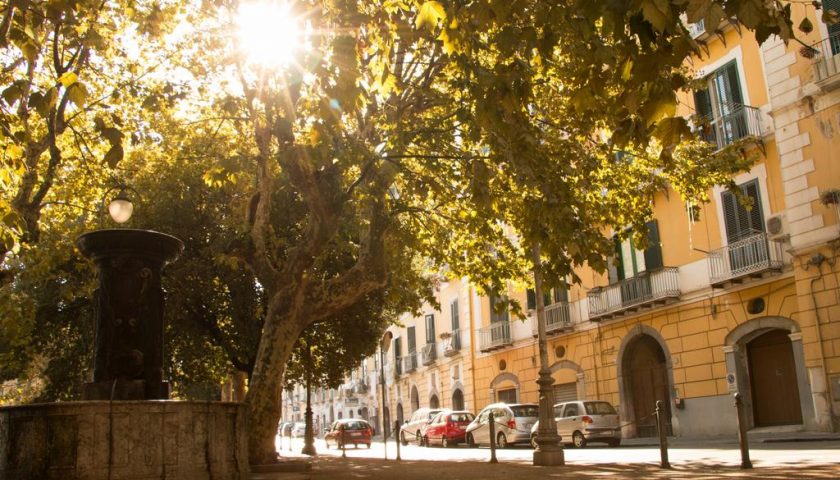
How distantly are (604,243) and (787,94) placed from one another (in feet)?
36.5

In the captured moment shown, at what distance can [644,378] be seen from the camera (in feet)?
81.7

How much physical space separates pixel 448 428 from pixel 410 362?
17751 mm

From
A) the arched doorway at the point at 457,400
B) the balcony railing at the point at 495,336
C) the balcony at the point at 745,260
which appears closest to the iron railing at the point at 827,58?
the balcony at the point at 745,260

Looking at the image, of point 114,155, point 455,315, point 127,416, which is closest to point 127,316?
point 127,416

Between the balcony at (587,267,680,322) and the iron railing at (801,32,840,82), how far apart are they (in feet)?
23.5

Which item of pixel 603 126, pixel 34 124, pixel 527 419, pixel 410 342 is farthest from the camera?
pixel 410 342

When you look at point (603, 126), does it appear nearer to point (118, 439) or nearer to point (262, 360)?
point (262, 360)

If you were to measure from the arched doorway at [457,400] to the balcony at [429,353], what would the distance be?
312 cm

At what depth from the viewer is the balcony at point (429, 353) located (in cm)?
4138

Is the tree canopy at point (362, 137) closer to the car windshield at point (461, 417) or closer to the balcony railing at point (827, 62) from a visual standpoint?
the balcony railing at point (827, 62)

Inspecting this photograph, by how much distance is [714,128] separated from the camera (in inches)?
835

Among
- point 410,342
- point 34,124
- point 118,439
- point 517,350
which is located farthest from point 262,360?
point 410,342

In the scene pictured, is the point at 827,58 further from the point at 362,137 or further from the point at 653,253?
the point at 362,137

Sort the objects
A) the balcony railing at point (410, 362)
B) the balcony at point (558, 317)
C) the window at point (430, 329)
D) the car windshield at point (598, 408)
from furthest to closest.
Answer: the balcony railing at point (410, 362) → the window at point (430, 329) → the balcony at point (558, 317) → the car windshield at point (598, 408)
